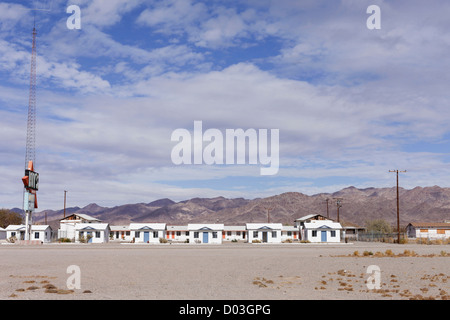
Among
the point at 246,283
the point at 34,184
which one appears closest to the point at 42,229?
the point at 34,184

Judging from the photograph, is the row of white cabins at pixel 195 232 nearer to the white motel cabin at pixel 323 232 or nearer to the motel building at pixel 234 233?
the white motel cabin at pixel 323 232

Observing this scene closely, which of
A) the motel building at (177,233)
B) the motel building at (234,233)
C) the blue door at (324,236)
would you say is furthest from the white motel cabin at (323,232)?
the motel building at (177,233)

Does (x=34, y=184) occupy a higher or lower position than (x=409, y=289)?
higher

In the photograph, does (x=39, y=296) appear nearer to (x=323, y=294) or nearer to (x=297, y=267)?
(x=323, y=294)

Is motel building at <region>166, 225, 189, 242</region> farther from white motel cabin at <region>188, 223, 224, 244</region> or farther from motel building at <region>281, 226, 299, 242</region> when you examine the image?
motel building at <region>281, 226, 299, 242</region>

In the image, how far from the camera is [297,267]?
27.6 m

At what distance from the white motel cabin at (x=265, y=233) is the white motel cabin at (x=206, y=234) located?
530 cm

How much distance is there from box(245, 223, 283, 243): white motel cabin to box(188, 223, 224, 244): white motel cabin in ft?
17.4

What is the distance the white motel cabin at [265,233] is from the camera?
8606 centimetres

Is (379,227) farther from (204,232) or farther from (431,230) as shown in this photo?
(204,232)

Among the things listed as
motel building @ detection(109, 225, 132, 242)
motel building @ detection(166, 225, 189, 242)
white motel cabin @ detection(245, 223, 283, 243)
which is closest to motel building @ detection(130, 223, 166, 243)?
motel building @ detection(166, 225, 189, 242)

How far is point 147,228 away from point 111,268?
62.5 metres

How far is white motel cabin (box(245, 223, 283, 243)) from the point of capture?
86.1 metres
